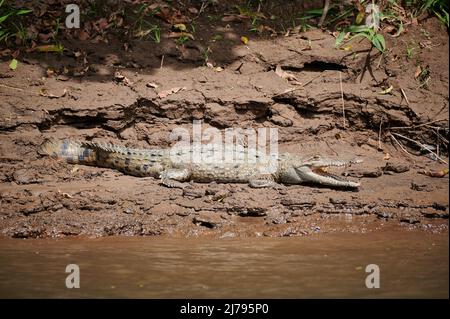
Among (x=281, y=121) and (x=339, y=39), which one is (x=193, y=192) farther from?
(x=339, y=39)

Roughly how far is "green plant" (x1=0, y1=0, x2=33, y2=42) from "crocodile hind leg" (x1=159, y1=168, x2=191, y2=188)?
11.4 ft

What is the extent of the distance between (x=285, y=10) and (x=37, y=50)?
12.9 feet

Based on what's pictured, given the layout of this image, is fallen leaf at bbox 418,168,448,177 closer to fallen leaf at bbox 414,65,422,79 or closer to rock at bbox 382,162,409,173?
rock at bbox 382,162,409,173

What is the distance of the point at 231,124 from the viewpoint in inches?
337

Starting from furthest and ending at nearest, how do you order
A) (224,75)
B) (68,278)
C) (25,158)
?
1. (224,75)
2. (25,158)
3. (68,278)

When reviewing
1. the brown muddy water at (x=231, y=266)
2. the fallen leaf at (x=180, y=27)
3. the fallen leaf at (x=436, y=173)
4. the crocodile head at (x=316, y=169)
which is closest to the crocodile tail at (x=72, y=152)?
the brown muddy water at (x=231, y=266)

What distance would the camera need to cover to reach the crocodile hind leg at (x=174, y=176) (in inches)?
295

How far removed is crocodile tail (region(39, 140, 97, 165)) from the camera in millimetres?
7879

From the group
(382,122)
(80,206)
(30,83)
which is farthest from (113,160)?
(382,122)

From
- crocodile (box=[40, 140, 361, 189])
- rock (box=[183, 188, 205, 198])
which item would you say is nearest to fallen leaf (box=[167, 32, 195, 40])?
crocodile (box=[40, 140, 361, 189])

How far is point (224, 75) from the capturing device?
359 inches

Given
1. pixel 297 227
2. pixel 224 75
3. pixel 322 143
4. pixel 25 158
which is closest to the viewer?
pixel 297 227

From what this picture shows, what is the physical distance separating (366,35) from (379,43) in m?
0.23

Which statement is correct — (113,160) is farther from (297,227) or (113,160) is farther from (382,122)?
(382,122)
